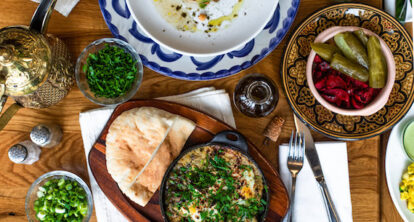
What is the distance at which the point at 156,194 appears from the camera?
4.40 feet

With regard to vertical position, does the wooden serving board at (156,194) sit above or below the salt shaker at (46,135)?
above

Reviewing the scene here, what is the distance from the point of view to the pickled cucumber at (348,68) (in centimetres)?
120

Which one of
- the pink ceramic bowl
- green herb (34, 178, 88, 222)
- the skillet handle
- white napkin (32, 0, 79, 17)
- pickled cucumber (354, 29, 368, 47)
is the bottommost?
green herb (34, 178, 88, 222)

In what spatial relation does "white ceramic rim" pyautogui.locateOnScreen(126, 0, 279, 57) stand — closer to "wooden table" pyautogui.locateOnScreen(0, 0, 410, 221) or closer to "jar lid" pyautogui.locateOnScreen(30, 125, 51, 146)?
"wooden table" pyautogui.locateOnScreen(0, 0, 410, 221)

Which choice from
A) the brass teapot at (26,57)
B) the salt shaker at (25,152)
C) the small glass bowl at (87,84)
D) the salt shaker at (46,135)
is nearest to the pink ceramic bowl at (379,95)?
the small glass bowl at (87,84)

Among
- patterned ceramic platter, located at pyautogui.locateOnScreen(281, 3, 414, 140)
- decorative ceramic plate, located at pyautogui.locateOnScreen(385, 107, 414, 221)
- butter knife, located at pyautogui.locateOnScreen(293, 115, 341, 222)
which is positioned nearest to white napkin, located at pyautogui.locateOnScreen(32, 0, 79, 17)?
patterned ceramic platter, located at pyautogui.locateOnScreen(281, 3, 414, 140)

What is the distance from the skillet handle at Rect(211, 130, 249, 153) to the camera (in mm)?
1249

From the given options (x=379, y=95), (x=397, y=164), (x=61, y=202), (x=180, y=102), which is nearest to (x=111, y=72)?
(x=180, y=102)

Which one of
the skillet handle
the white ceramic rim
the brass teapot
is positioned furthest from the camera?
the skillet handle

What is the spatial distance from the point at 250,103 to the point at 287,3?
0.40m

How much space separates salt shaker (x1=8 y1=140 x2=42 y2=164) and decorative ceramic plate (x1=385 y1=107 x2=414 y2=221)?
142cm

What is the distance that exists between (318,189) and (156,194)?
66 cm

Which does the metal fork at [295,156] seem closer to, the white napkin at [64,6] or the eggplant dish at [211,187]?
the eggplant dish at [211,187]

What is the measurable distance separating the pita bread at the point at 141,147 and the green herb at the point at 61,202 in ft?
0.60
